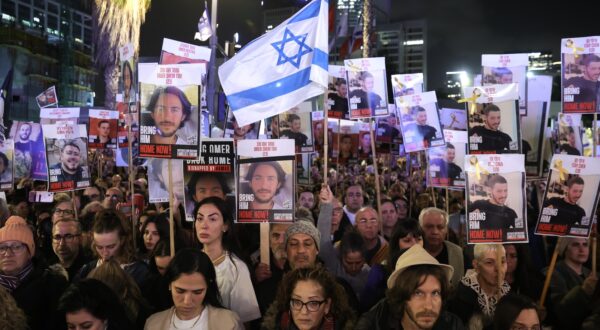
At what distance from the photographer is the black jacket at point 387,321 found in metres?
3.22

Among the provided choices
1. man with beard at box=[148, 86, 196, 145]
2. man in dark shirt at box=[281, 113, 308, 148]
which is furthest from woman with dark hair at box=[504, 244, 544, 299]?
man in dark shirt at box=[281, 113, 308, 148]

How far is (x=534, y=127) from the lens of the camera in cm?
866

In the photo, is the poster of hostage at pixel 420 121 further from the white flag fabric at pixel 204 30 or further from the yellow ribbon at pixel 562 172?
the white flag fabric at pixel 204 30

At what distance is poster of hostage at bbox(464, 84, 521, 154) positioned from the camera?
6449mm

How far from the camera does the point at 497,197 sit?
16.1 ft

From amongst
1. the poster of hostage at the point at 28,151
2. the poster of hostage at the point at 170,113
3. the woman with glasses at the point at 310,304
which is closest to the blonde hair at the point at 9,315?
the woman with glasses at the point at 310,304

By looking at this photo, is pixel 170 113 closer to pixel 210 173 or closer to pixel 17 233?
pixel 210 173

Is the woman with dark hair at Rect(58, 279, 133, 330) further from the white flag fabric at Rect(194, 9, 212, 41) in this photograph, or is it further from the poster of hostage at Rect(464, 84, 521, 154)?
the white flag fabric at Rect(194, 9, 212, 41)

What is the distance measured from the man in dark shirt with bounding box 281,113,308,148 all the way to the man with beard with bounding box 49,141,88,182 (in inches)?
139

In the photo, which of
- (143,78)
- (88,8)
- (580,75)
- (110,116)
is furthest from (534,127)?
(88,8)

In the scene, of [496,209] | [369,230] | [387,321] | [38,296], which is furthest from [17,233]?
[496,209]

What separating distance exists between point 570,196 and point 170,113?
156 inches

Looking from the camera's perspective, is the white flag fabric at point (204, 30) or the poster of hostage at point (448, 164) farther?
the white flag fabric at point (204, 30)

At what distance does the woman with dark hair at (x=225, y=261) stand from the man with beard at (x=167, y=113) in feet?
3.74
